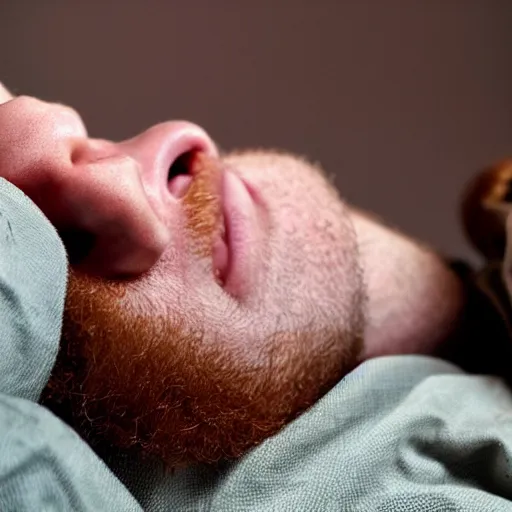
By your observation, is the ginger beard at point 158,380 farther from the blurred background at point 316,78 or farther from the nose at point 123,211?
the blurred background at point 316,78

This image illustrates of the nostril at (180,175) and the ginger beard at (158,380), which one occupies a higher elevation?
the nostril at (180,175)

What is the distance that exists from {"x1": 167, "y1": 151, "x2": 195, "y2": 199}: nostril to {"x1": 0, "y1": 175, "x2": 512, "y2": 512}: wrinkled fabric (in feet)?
0.62

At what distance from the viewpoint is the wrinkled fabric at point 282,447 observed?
0.42m

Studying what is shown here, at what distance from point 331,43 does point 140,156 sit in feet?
2.57

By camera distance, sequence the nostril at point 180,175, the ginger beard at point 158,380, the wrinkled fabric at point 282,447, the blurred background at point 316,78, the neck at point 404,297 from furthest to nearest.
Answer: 1. the blurred background at point 316,78
2. the neck at point 404,297
3. the nostril at point 180,175
4. the ginger beard at point 158,380
5. the wrinkled fabric at point 282,447

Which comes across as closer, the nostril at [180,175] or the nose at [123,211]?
the nose at [123,211]

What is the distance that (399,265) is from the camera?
896 mm

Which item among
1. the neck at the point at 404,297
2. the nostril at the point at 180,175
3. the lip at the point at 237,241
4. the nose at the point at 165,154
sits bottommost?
the neck at the point at 404,297

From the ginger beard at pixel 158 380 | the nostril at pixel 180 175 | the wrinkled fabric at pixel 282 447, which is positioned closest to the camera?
the wrinkled fabric at pixel 282 447

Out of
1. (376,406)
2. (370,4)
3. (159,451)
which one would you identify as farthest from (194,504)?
(370,4)

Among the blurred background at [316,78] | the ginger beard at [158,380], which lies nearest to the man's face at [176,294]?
the ginger beard at [158,380]

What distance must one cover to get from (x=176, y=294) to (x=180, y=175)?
0.46 feet

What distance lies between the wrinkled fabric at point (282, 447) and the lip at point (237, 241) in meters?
0.12

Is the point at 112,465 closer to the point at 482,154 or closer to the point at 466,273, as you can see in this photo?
the point at 466,273
